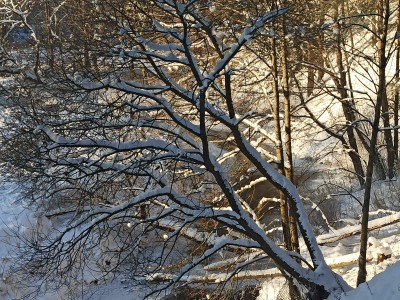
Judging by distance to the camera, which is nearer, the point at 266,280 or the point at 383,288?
the point at 383,288

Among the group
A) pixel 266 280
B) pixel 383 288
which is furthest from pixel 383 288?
pixel 266 280

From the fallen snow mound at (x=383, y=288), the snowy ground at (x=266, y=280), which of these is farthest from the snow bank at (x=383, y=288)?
the snowy ground at (x=266, y=280)

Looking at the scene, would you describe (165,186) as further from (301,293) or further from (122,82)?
(301,293)

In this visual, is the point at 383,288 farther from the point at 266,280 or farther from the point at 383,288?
the point at 266,280

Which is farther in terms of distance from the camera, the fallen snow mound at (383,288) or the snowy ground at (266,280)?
the snowy ground at (266,280)

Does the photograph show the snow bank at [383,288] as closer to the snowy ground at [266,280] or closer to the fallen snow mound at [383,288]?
the fallen snow mound at [383,288]

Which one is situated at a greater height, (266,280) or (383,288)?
(383,288)

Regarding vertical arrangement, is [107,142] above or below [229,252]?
above

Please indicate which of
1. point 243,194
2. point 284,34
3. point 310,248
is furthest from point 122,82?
point 243,194

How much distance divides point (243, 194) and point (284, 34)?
863 cm

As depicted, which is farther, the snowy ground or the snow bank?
the snowy ground

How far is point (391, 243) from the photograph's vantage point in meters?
10.4

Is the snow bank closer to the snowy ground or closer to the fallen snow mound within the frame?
the fallen snow mound

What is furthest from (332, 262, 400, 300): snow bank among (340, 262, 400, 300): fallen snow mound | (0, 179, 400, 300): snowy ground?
(0, 179, 400, 300): snowy ground
